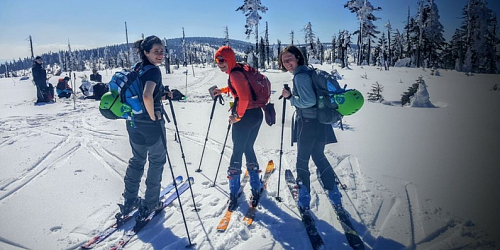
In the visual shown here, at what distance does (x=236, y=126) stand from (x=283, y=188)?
1424 millimetres

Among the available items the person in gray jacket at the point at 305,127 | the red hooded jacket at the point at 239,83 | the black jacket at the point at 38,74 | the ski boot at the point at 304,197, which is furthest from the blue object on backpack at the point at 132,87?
the black jacket at the point at 38,74

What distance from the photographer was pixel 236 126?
3.71m

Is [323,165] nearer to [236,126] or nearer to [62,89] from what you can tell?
[236,126]

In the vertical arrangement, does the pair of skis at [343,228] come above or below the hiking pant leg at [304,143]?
below

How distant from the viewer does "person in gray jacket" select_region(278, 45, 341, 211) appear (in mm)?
3030

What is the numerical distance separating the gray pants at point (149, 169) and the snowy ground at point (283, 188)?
1.29 feet

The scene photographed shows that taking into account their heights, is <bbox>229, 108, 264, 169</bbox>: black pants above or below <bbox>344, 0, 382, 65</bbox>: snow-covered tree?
below

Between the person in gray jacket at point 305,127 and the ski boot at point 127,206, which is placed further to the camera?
the ski boot at point 127,206

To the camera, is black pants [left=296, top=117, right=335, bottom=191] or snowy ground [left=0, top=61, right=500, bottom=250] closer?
snowy ground [left=0, top=61, right=500, bottom=250]

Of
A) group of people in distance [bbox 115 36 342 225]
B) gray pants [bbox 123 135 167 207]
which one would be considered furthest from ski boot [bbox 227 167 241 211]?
gray pants [bbox 123 135 167 207]

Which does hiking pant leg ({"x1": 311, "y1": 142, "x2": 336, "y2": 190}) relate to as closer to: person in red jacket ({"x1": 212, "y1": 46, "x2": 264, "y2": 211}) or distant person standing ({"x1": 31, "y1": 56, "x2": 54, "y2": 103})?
person in red jacket ({"x1": 212, "y1": 46, "x2": 264, "y2": 211})

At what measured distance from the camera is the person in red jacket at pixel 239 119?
336 centimetres

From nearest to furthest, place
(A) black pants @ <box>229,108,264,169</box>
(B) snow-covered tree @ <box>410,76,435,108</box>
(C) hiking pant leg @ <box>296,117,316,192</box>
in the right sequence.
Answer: (C) hiking pant leg @ <box>296,117,316,192</box>, (A) black pants @ <box>229,108,264,169</box>, (B) snow-covered tree @ <box>410,76,435,108</box>

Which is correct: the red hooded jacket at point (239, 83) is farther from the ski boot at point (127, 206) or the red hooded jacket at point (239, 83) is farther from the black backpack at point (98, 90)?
the black backpack at point (98, 90)
